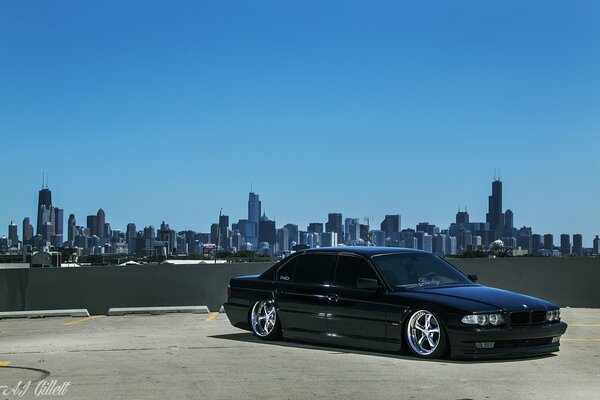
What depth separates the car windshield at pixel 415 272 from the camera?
38.7ft

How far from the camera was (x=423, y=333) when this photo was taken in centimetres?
1102

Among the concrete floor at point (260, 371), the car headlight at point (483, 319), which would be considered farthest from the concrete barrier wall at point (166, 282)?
the car headlight at point (483, 319)

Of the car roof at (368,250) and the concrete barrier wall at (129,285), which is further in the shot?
the concrete barrier wall at (129,285)

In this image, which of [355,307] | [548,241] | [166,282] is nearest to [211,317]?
[166,282]

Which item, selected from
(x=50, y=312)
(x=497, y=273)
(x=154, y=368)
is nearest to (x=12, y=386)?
(x=154, y=368)

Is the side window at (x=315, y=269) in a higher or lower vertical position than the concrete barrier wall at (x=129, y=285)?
higher

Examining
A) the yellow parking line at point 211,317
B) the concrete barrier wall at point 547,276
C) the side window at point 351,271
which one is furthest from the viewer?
the concrete barrier wall at point 547,276

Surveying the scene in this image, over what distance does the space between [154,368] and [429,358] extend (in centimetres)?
313

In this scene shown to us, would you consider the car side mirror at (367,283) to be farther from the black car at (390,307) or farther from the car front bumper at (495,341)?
the car front bumper at (495,341)

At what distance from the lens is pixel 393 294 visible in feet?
37.4

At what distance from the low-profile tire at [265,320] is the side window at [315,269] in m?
0.56
